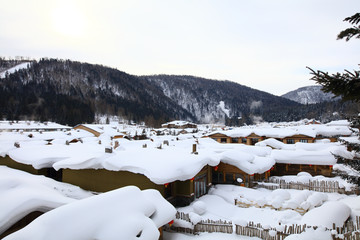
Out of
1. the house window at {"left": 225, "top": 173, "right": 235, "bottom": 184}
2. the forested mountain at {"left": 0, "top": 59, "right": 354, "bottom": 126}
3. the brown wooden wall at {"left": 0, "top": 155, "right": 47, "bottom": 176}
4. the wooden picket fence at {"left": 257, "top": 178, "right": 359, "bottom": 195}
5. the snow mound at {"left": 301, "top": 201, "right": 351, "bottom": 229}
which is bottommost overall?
the wooden picket fence at {"left": 257, "top": 178, "right": 359, "bottom": 195}

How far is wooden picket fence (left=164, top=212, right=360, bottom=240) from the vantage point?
930 cm

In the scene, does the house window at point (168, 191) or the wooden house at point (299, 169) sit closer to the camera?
the house window at point (168, 191)

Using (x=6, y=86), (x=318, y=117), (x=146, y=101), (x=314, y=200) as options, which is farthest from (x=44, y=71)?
(x=314, y=200)

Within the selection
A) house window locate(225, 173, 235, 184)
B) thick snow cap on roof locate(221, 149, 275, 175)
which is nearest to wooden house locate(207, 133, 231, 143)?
thick snow cap on roof locate(221, 149, 275, 175)

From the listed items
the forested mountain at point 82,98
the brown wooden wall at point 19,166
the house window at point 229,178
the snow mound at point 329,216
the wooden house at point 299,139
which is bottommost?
the house window at point 229,178

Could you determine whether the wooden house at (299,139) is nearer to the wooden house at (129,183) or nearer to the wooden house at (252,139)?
the wooden house at (252,139)

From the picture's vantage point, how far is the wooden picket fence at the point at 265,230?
30.5 feet

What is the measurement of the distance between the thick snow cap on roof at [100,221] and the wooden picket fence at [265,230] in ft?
9.92

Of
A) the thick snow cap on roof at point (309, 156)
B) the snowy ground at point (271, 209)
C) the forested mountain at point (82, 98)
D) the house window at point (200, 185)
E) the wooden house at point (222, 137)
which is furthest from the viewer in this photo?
the forested mountain at point (82, 98)

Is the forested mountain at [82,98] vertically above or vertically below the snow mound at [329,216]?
above

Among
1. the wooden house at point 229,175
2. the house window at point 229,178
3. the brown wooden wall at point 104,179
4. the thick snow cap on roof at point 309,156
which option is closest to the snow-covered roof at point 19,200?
the brown wooden wall at point 104,179

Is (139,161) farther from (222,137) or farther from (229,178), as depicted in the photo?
(222,137)

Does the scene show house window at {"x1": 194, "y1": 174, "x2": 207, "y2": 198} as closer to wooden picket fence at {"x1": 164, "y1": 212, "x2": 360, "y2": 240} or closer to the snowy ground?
the snowy ground

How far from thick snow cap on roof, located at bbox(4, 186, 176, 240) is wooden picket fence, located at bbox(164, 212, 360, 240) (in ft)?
9.92
